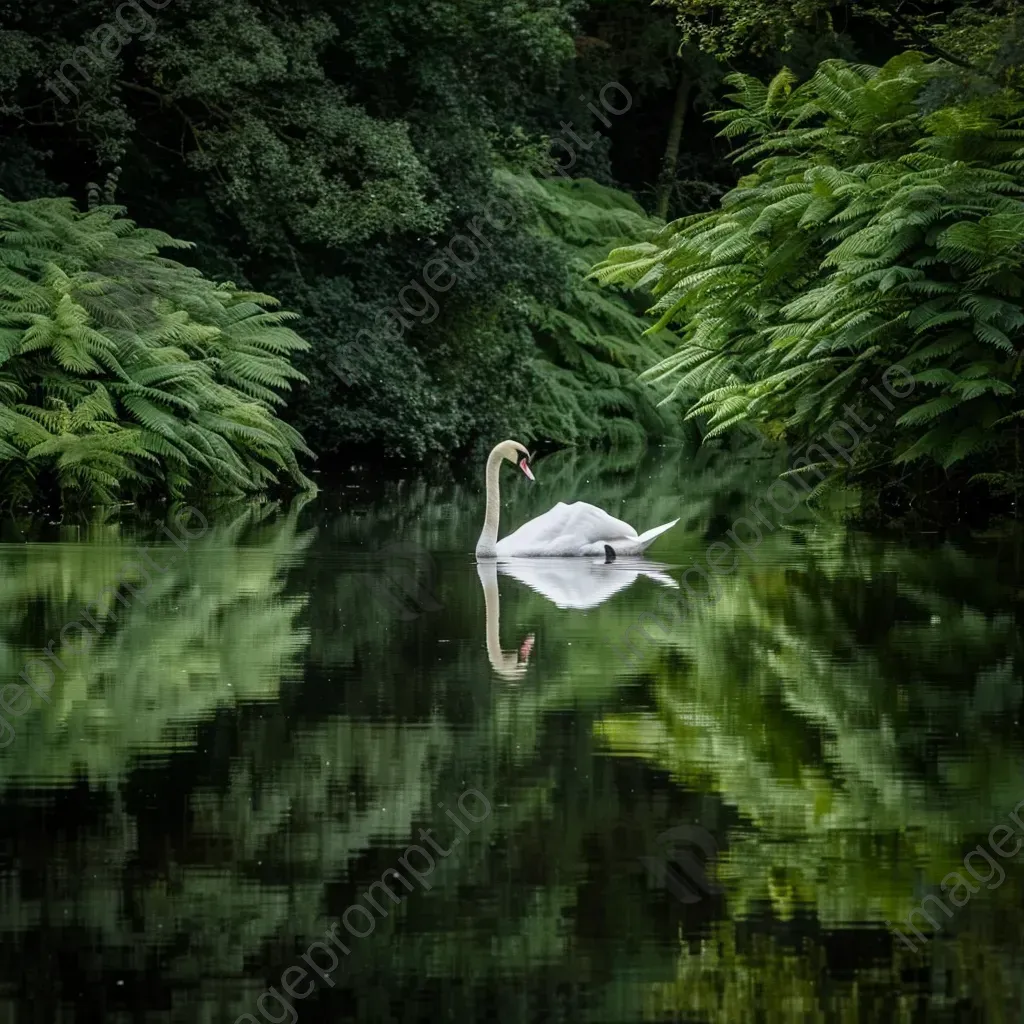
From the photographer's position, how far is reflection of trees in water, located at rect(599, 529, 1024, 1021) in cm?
446

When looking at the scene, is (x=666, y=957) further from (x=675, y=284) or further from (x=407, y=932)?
(x=675, y=284)

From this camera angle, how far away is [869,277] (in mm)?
14945

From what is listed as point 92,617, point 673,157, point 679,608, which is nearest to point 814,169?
point 679,608

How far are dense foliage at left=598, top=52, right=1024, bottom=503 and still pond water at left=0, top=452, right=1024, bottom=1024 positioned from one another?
465 cm

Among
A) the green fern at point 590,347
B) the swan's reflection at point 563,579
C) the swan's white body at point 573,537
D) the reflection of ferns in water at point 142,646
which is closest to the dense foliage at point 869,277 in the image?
the swan's white body at point 573,537

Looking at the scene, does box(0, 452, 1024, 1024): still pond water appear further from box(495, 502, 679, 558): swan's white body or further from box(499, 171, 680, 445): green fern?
box(499, 171, 680, 445): green fern

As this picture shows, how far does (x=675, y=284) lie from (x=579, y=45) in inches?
874

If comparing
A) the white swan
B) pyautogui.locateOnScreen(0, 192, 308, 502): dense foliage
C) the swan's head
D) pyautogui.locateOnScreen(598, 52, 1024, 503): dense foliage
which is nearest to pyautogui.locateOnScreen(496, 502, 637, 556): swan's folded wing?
the white swan

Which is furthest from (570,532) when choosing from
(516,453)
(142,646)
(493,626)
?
(142,646)

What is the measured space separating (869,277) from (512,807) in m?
10.1

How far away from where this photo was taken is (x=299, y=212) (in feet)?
79.8

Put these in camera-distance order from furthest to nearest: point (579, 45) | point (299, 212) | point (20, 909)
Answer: point (579, 45), point (299, 212), point (20, 909)

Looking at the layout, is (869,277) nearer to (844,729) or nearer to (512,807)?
(844,729)

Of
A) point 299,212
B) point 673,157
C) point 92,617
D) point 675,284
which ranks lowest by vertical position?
point 92,617
